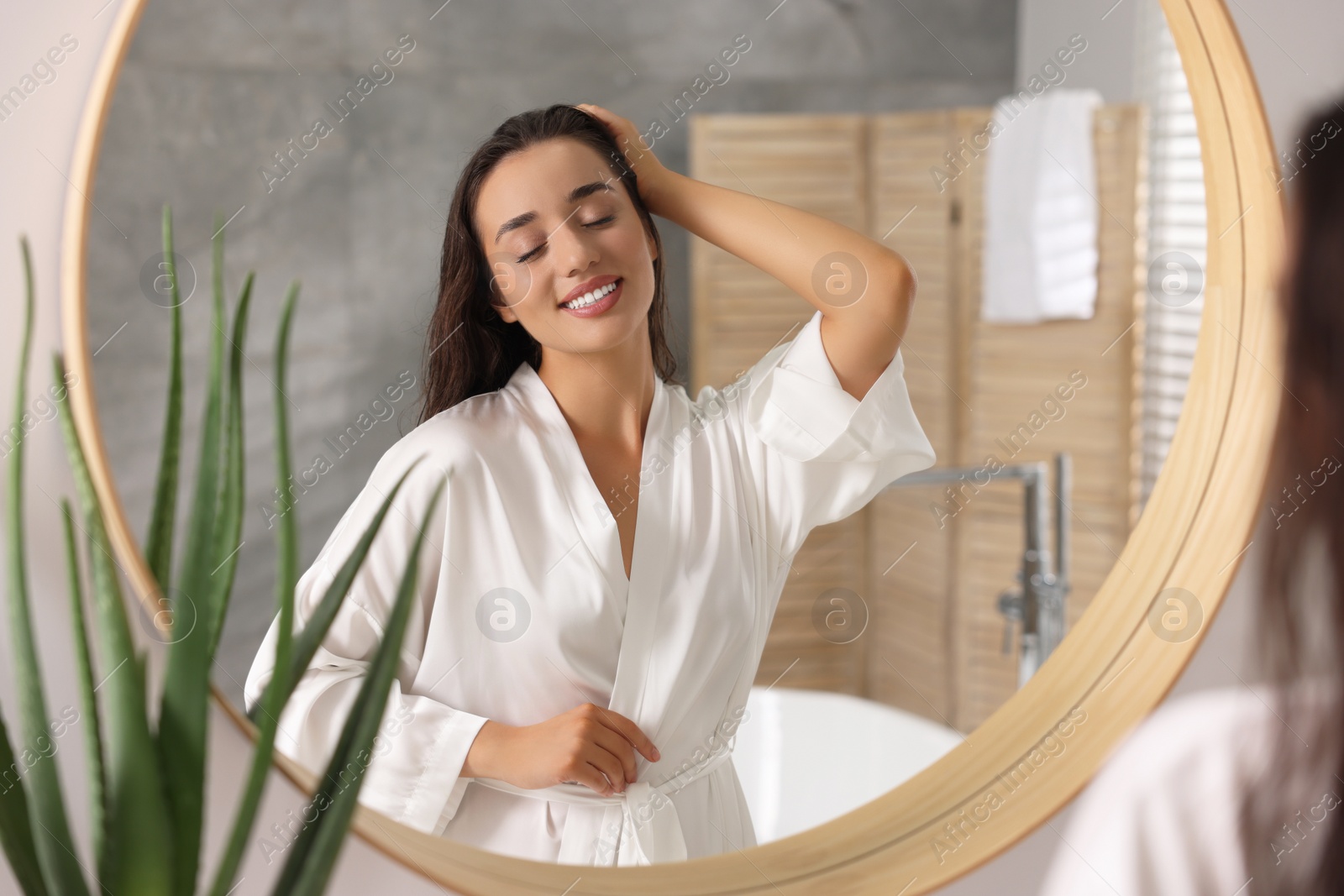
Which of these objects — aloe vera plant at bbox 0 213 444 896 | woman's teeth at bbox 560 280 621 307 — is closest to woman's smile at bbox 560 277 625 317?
woman's teeth at bbox 560 280 621 307

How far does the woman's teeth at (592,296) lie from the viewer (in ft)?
1.67

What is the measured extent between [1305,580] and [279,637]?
1.57 feet

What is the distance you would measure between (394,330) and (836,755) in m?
0.87

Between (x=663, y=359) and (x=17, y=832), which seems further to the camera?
(x=663, y=359)

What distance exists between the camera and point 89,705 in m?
0.33

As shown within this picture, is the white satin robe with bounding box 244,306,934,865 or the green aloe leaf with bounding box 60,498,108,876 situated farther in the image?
the white satin robe with bounding box 244,306,934,865

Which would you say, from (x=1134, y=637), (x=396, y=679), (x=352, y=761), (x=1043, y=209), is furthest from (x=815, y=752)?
(x=352, y=761)

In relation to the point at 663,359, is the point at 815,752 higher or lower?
lower

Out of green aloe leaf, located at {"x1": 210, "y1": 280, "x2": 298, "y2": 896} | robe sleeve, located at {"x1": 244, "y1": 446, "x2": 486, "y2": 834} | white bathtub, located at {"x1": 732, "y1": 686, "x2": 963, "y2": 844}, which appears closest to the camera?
green aloe leaf, located at {"x1": 210, "y1": 280, "x2": 298, "y2": 896}

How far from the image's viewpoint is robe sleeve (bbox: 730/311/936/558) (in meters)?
0.52

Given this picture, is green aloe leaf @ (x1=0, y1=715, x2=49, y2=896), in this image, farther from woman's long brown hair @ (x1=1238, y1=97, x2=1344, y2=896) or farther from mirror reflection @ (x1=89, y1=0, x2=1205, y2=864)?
woman's long brown hair @ (x1=1238, y1=97, x2=1344, y2=896)

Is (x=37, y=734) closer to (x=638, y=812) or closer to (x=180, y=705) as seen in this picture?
(x=180, y=705)

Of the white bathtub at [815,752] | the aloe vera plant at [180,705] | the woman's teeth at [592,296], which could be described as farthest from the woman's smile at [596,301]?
the white bathtub at [815,752]

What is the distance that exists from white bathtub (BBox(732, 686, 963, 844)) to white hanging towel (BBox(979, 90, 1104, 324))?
630mm
